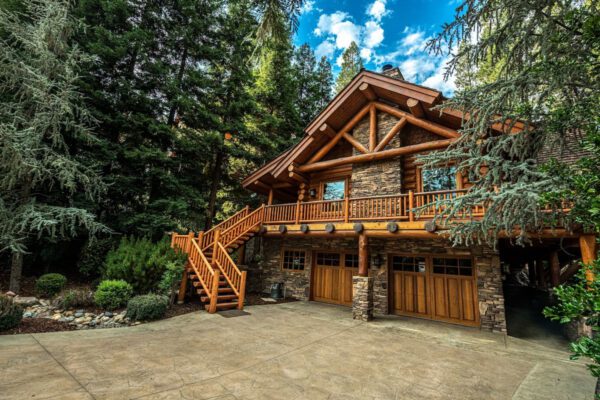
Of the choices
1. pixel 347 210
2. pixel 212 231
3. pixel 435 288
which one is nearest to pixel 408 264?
pixel 435 288

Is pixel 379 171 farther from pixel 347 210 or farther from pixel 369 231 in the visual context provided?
pixel 369 231

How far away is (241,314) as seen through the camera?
311 inches

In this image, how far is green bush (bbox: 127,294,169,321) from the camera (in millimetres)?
6879

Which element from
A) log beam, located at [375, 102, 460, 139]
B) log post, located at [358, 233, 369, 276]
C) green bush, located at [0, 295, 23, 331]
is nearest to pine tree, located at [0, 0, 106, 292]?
green bush, located at [0, 295, 23, 331]

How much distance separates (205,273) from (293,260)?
4.52 m

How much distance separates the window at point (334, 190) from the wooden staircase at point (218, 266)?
139 inches

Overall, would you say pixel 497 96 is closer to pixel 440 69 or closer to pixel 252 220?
pixel 440 69

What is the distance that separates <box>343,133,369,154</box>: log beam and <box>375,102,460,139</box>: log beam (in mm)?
1580

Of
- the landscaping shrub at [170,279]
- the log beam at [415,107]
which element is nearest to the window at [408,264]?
the log beam at [415,107]

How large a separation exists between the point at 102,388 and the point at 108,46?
45.1ft

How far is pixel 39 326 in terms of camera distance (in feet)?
19.5

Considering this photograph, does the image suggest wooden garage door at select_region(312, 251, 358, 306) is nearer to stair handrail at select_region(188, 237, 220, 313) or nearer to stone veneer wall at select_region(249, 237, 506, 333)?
stone veneer wall at select_region(249, 237, 506, 333)

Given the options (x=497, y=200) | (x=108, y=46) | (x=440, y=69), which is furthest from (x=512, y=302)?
(x=108, y=46)

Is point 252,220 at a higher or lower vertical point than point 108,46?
lower
